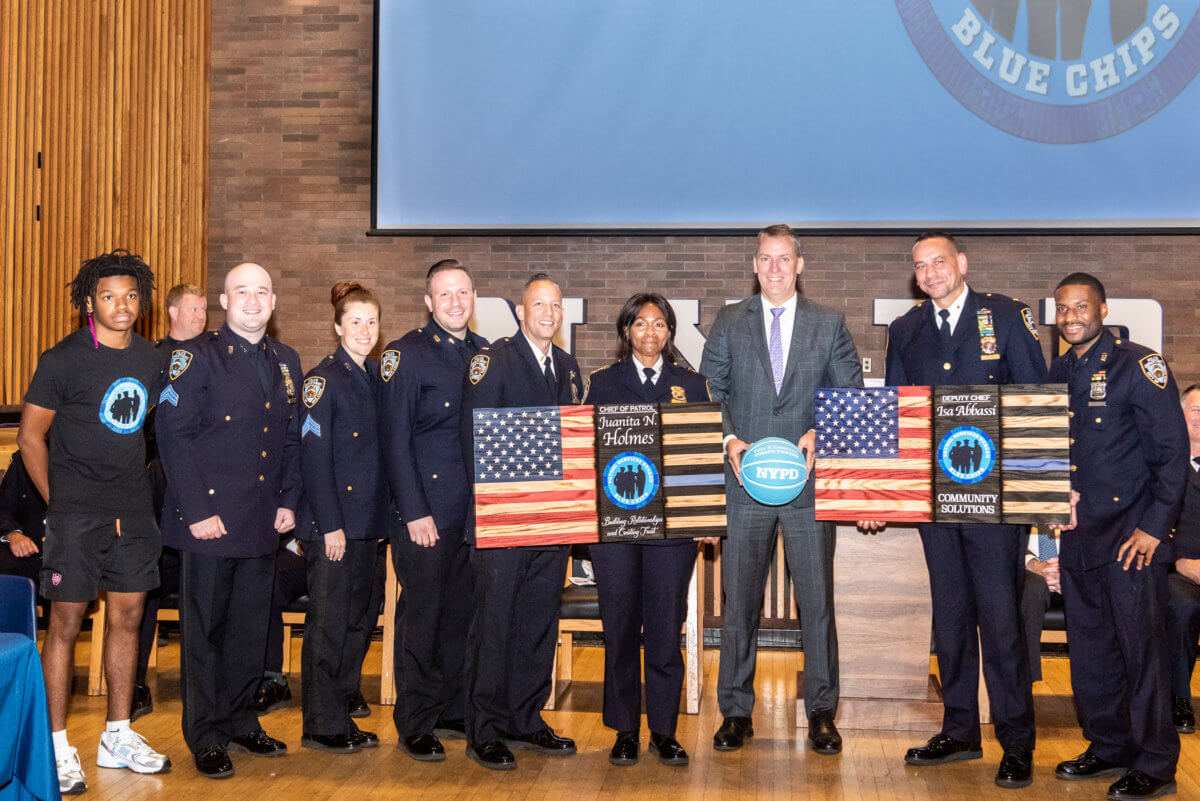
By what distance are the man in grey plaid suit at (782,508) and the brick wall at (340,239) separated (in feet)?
9.03

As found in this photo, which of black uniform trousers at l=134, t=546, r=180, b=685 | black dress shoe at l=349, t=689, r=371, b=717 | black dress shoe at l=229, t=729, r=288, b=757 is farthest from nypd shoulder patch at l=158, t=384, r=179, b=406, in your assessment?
black dress shoe at l=349, t=689, r=371, b=717

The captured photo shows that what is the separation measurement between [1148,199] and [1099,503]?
3.73 m

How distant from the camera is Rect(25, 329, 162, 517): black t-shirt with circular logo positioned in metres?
4.05

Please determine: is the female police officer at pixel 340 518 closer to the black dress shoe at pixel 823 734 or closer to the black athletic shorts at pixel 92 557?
the black athletic shorts at pixel 92 557

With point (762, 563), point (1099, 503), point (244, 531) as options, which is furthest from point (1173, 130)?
point (244, 531)

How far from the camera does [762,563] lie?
177 inches

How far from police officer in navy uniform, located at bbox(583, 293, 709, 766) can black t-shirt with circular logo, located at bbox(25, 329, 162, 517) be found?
1.81 m

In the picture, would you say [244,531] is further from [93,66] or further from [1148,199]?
[1148,199]

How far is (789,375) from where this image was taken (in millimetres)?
4480

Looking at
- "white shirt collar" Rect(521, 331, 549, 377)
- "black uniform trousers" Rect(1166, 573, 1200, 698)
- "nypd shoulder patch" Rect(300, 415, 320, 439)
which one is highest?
"white shirt collar" Rect(521, 331, 549, 377)

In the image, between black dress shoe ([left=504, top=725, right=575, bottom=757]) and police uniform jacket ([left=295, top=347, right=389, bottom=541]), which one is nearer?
police uniform jacket ([left=295, top=347, right=389, bottom=541])

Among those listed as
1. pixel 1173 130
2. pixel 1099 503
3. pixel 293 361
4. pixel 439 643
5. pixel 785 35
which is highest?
pixel 785 35

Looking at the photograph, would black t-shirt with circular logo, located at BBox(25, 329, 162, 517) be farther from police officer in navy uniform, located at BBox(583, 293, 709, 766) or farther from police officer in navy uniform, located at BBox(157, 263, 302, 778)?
police officer in navy uniform, located at BBox(583, 293, 709, 766)

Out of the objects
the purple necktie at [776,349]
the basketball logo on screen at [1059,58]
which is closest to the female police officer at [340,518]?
the purple necktie at [776,349]
